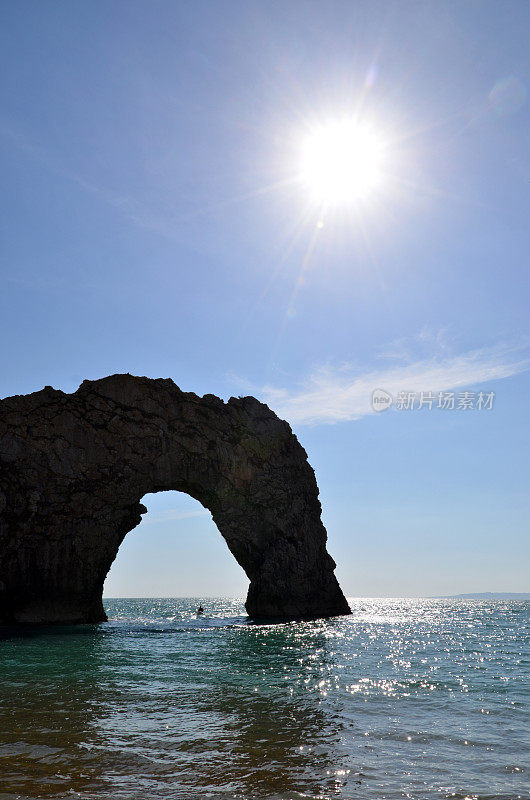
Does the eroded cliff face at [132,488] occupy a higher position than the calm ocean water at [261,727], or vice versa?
the eroded cliff face at [132,488]

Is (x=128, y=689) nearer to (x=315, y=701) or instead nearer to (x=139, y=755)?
(x=315, y=701)

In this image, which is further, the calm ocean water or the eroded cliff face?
the eroded cliff face

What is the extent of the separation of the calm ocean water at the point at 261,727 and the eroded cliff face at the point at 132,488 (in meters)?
18.6

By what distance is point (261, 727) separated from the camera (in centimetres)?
1057

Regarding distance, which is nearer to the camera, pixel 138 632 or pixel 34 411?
pixel 138 632

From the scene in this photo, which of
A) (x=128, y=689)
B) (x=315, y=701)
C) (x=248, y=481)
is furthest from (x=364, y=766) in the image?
(x=248, y=481)

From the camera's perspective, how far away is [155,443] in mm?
43781

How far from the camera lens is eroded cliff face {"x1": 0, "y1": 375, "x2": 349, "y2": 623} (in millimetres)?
39469

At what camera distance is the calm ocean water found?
7527 millimetres

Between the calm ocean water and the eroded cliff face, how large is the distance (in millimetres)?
18581

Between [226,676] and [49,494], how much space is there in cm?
2720

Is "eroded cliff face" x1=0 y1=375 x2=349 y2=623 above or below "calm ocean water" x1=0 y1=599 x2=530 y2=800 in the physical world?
above

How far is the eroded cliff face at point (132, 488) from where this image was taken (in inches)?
1554

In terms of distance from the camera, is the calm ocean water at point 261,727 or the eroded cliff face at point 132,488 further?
the eroded cliff face at point 132,488
